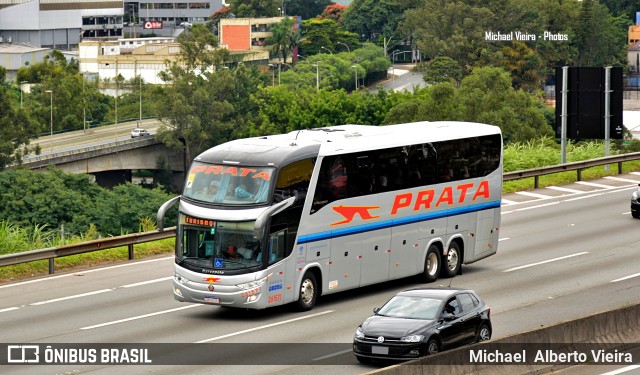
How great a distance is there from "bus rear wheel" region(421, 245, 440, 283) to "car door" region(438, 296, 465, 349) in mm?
7469

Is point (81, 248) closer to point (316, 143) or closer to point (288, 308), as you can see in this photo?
point (288, 308)

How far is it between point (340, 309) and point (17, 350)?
7049mm

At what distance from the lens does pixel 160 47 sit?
194 m

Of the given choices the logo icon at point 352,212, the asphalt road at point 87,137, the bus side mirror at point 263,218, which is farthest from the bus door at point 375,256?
the asphalt road at point 87,137

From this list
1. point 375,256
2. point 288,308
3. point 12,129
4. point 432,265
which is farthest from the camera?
point 12,129

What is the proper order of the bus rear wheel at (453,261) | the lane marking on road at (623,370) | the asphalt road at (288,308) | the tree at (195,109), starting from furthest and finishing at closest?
1. the tree at (195,109)
2. the bus rear wheel at (453,261)
3. the asphalt road at (288,308)
4. the lane marking on road at (623,370)

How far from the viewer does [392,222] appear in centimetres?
2864

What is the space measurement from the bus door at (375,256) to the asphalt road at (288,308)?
0.47 m

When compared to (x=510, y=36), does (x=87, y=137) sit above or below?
below

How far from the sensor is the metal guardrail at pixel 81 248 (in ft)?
98.5

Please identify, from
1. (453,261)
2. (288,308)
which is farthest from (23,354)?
(453,261)

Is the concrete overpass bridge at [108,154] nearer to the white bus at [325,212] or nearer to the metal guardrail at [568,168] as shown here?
the metal guardrail at [568,168]

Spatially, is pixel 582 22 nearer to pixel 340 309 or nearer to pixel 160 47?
pixel 160 47

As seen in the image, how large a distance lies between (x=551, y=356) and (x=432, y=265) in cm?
890
